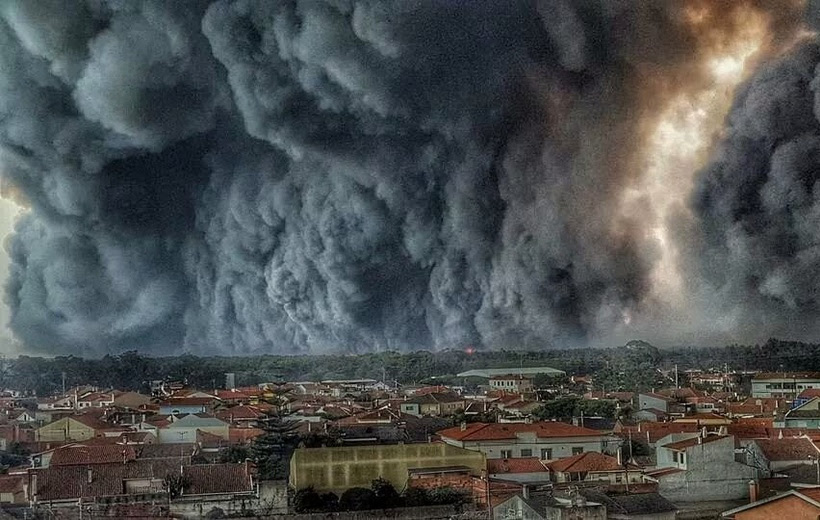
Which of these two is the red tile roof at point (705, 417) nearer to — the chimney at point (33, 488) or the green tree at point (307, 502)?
the green tree at point (307, 502)

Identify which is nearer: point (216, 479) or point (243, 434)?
point (216, 479)

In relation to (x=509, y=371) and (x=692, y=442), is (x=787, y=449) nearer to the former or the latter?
(x=692, y=442)

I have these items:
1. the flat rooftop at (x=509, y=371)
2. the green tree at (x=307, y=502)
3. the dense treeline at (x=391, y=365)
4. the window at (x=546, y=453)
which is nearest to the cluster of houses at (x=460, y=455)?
the window at (x=546, y=453)

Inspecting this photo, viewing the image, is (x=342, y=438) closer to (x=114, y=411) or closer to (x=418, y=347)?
(x=114, y=411)

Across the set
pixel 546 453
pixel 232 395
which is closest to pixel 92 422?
pixel 232 395

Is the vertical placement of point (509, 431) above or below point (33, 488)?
above

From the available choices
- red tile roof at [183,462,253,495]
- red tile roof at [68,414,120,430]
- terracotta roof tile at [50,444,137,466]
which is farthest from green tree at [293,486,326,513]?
red tile roof at [68,414,120,430]
